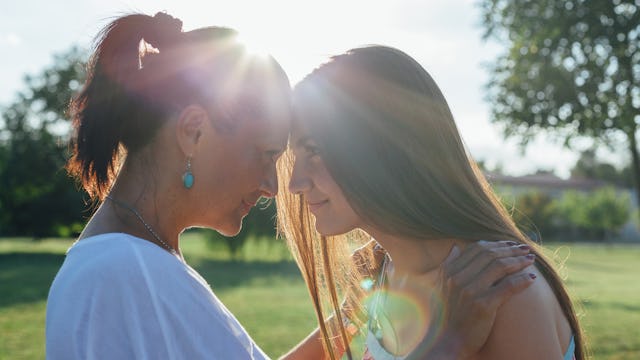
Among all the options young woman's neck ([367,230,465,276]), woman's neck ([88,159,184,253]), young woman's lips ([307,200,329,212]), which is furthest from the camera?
young woman's lips ([307,200,329,212])

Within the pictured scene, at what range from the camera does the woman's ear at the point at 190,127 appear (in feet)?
6.92

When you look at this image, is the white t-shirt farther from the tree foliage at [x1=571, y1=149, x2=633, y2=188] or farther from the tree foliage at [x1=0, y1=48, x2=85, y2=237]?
the tree foliage at [x1=571, y1=149, x2=633, y2=188]

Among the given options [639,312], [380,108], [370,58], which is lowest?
[639,312]

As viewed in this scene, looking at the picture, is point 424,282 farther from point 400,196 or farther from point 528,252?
point 528,252

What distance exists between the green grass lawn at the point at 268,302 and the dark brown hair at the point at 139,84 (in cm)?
172

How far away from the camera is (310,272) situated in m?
3.33

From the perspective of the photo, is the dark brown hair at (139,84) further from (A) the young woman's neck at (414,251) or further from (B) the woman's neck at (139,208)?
(A) the young woman's neck at (414,251)

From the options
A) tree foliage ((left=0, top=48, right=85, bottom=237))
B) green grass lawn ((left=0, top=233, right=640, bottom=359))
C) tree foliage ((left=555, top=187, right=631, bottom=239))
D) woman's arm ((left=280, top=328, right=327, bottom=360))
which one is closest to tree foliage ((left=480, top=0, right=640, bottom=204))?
green grass lawn ((left=0, top=233, right=640, bottom=359))

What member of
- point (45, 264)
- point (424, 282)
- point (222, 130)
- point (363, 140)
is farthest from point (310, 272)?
point (45, 264)

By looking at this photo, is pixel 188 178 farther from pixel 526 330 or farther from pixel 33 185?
pixel 33 185

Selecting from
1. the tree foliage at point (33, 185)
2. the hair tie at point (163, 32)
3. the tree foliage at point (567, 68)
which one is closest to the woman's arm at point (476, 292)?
the hair tie at point (163, 32)

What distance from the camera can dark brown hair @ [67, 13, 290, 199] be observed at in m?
2.09

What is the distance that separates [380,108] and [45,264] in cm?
2984

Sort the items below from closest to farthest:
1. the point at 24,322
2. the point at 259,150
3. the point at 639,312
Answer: the point at 259,150, the point at 24,322, the point at 639,312
